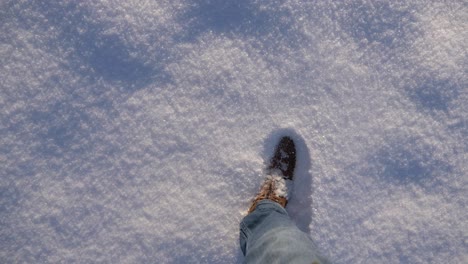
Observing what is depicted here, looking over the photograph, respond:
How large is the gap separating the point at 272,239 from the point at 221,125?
1.40 feet

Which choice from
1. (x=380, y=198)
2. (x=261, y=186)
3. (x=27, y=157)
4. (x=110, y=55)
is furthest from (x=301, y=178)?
(x=27, y=157)

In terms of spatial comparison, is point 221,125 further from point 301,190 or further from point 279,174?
point 301,190

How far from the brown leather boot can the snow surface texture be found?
27 mm

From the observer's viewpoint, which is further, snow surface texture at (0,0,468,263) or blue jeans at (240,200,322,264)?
snow surface texture at (0,0,468,263)

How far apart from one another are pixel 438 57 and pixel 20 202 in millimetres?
1531

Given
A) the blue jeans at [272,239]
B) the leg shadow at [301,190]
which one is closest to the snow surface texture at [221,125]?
the leg shadow at [301,190]

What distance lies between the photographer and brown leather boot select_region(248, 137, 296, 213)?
4.16ft

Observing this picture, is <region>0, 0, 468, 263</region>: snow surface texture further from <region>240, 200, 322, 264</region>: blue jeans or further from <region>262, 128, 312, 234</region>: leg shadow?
<region>240, 200, 322, 264</region>: blue jeans

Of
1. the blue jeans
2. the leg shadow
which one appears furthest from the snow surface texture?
the blue jeans

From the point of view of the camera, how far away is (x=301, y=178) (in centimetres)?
130

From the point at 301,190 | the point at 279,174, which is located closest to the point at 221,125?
the point at 279,174

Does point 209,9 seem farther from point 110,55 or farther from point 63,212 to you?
point 63,212

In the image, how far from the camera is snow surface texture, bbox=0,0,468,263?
123cm

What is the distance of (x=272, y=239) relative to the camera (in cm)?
102
